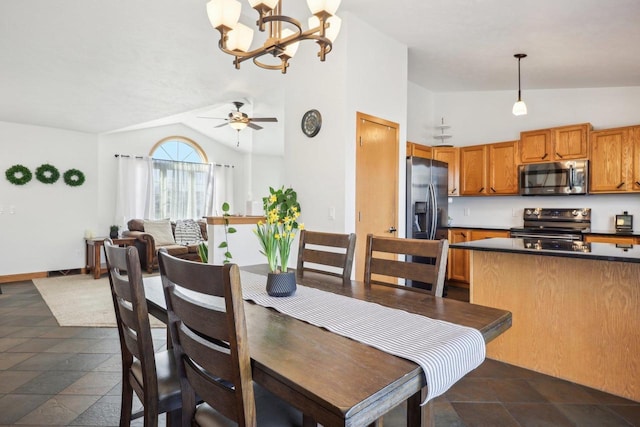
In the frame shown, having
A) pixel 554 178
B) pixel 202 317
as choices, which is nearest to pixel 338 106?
pixel 202 317

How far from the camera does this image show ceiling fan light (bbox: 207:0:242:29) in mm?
1943

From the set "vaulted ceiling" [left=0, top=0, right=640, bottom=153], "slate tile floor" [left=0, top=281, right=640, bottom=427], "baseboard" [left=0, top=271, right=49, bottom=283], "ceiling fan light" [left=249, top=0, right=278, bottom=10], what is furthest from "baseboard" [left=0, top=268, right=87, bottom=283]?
"ceiling fan light" [left=249, top=0, right=278, bottom=10]

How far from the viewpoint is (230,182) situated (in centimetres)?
859

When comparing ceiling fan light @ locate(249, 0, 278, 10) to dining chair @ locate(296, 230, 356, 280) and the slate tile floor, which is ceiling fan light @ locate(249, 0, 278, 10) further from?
the slate tile floor

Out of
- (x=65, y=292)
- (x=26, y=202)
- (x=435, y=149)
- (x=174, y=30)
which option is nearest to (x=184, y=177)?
(x=26, y=202)

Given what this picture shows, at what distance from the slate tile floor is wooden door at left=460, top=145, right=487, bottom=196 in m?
3.12

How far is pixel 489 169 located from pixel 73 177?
21.5 ft

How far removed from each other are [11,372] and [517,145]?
18.8 ft

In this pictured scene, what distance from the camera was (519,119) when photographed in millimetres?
5129

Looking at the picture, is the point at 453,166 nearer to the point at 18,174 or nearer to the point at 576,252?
the point at 576,252

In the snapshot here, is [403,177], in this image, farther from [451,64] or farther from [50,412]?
[50,412]

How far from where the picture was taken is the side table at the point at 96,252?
5719mm

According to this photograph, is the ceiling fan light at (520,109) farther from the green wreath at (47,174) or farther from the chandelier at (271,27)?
the green wreath at (47,174)

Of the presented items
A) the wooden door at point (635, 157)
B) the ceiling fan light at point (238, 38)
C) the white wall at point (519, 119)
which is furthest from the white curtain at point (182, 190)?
the wooden door at point (635, 157)
